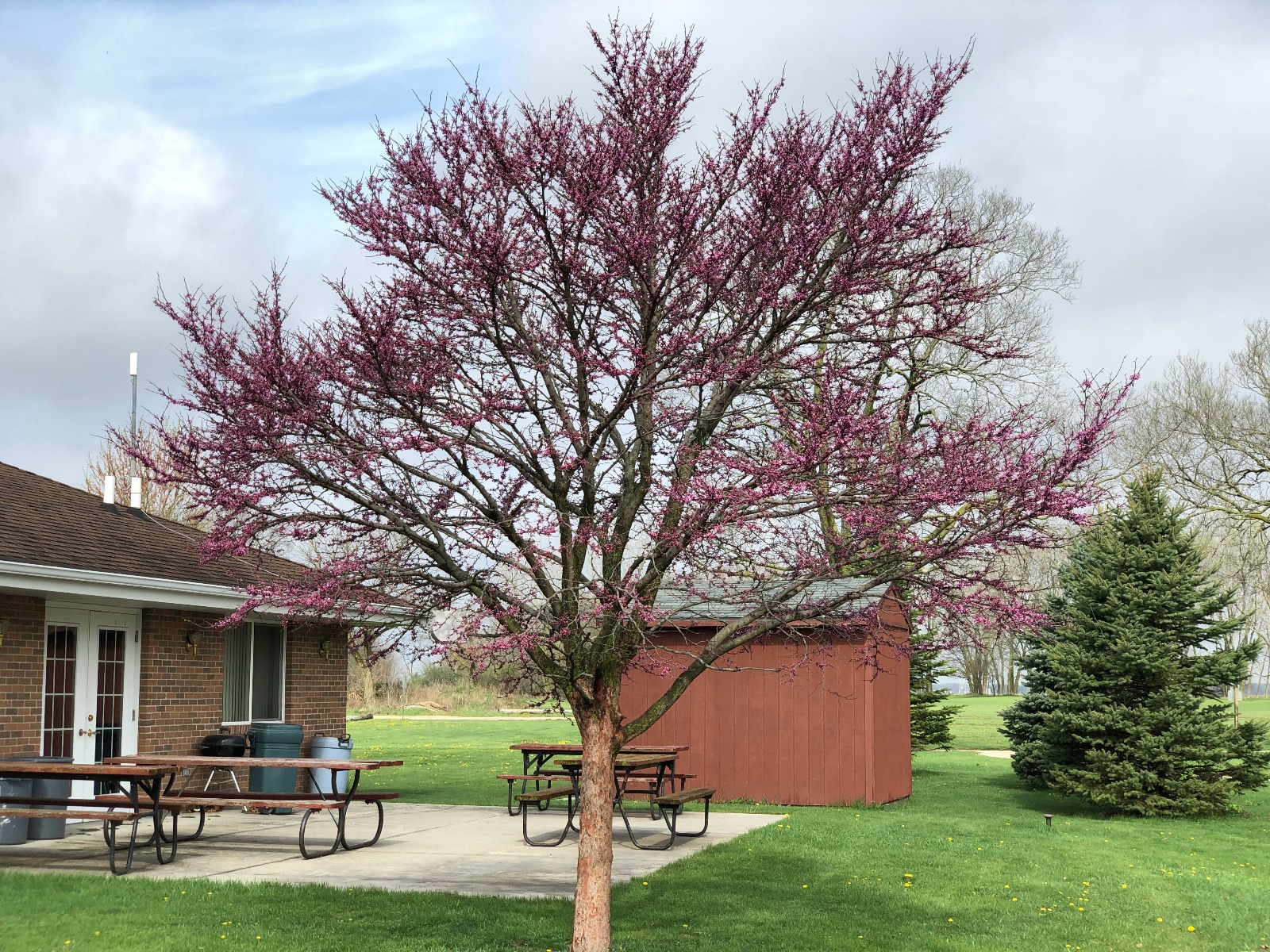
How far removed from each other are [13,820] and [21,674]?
1.49m

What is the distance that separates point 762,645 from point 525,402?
10290mm

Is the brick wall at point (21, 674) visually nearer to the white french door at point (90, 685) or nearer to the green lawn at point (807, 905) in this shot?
the white french door at point (90, 685)

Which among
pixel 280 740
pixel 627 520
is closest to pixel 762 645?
pixel 280 740

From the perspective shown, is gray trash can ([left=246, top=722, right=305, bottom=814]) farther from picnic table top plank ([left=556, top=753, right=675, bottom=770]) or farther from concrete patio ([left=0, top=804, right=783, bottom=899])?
picnic table top plank ([left=556, top=753, right=675, bottom=770])

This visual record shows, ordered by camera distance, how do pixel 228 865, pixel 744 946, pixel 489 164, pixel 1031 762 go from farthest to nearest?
pixel 1031 762 → pixel 228 865 → pixel 744 946 → pixel 489 164

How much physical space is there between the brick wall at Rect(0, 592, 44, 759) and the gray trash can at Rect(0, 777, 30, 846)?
0.90 ft

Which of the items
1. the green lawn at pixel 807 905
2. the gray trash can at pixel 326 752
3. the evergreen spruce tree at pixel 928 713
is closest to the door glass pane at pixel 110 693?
the gray trash can at pixel 326 752

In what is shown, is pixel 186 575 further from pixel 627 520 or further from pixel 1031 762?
pixel 1031 762

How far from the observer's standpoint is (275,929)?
8.01 m

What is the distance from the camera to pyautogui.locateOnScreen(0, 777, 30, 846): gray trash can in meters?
11.7

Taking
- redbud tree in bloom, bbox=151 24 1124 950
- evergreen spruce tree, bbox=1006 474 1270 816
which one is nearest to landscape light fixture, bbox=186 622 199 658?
redbud tree in bloom, bbox=151 24 1124 950

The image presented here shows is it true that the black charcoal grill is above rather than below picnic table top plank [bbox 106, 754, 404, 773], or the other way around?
below

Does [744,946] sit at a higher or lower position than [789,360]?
lower

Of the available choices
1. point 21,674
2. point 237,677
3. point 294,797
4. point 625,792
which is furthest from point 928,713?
point 21,674
